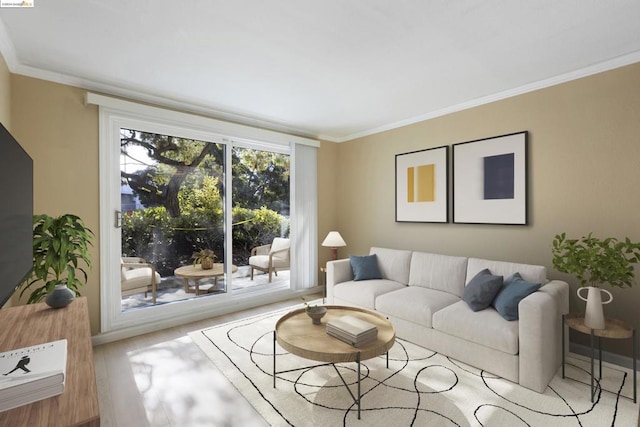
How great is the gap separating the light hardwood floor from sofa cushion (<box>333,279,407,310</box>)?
164 centimetres

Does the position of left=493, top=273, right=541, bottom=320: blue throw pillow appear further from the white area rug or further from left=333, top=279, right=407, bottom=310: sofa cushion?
left=333, top=279, right=407, bottom=310: sofa cushion

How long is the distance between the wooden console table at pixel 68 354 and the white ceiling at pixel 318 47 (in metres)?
1.87

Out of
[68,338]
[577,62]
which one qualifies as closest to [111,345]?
[68,338]

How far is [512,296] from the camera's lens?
99.8 inches

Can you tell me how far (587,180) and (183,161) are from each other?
13.8 feet

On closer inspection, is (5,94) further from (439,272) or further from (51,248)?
(439,272)

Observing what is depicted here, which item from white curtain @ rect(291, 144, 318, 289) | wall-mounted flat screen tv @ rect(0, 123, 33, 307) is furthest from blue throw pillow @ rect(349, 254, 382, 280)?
wall-mounted flat screen tv @ rect(0, 123, 33, 307)

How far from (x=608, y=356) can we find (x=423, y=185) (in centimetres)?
239

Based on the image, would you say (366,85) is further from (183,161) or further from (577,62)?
(183,161)

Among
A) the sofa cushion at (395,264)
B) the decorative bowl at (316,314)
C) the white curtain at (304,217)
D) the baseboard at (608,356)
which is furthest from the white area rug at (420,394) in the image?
the white curtain at (304,217)

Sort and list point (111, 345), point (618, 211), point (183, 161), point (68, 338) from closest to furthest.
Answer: point (68, 338) → point (618, 211) → point (111, 345) → point (183, 161)

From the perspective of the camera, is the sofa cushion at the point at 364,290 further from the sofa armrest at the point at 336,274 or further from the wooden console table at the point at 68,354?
the wooden console table at the point at 68,354

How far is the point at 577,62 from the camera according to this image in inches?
106

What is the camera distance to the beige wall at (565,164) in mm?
2631
